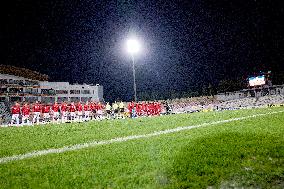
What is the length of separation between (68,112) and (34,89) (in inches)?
2238

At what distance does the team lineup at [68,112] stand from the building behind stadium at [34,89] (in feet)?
139

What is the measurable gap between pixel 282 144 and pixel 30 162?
7089mm

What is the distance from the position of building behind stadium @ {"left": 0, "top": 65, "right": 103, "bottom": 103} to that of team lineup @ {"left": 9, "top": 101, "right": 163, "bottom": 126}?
139 feet

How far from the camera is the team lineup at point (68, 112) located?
28.9 meters

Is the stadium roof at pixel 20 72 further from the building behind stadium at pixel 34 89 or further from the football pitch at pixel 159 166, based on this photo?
the football pitch at pixel 159 166

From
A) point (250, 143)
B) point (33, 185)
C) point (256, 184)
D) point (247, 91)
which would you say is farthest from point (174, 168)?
point (247, 91)

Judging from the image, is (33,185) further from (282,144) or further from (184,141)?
(282,144)

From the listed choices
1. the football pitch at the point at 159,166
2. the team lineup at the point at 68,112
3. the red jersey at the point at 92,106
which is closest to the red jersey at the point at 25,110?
the team lineup at the point at 68,112

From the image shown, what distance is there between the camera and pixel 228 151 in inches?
319

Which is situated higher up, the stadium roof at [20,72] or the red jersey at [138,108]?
the stadium roof at [20,72]

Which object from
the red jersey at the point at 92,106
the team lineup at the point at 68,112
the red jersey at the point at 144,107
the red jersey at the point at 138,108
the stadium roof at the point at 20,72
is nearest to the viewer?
the team lineup at the point at 68,112

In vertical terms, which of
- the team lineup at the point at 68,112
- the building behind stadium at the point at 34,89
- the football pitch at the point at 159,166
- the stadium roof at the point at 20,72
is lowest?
the football pitch at the point at 159,166

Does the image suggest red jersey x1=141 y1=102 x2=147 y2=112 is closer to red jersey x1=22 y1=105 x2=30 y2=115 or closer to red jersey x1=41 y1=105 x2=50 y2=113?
red jersey x1=41 y1=105 x2=50 y2=113

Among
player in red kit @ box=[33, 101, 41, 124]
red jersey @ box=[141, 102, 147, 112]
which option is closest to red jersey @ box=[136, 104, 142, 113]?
red jersey @ box=[141, 102, 147, 112]
